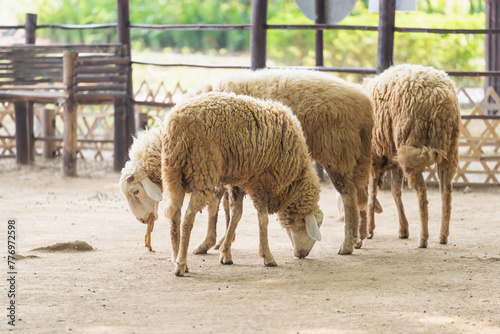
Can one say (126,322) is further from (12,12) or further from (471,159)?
(12,12)

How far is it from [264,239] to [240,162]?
65 centimetres

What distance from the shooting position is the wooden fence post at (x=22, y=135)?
36.2ft

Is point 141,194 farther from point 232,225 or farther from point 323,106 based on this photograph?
point 323,106

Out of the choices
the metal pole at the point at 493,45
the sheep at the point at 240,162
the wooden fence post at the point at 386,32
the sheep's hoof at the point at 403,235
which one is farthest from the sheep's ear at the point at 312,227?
the metal pole at the point at 493,45

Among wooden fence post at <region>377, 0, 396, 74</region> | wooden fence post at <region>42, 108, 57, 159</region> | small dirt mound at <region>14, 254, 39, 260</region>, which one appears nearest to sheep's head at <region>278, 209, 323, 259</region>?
small dirt mound at <region>14, 254, 39, 260</region>

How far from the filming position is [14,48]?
10625mm

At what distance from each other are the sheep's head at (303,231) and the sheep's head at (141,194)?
1004mm

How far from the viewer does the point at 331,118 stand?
6043mm

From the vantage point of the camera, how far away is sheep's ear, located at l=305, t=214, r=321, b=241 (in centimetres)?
573

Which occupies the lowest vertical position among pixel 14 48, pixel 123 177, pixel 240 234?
pixel 240 234

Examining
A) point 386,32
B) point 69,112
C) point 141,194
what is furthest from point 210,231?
point 69,112

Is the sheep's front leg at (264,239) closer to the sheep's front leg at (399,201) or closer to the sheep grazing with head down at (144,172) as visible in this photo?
the sheep grazing with head down at (144,172)

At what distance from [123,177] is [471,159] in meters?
5.32

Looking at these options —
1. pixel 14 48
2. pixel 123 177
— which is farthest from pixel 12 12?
pixel 123 177
